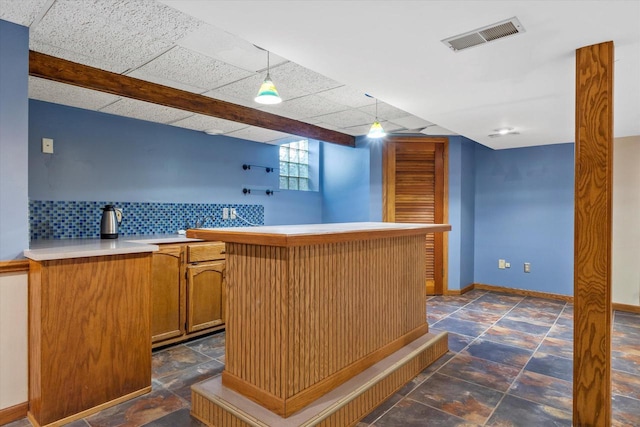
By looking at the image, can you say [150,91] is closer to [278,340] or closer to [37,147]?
[37,147]

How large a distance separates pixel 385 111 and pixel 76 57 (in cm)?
278

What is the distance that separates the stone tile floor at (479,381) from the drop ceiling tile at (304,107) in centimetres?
235

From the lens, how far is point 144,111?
360cm

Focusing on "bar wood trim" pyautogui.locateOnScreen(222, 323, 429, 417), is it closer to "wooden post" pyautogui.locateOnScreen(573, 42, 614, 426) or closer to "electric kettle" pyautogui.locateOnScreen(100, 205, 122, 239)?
"wooden post" pyautogui.locateOnScreen(573, 42, 614, 426)

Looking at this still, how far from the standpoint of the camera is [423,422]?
6.80 feet

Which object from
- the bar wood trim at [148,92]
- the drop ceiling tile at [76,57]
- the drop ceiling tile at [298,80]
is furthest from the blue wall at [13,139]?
the drop ceiling tile at [298,80]

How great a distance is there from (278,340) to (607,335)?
1718mm

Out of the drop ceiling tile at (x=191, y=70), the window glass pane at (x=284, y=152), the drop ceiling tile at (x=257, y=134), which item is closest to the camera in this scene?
the drop ceiling tile at (x=191, y=70)

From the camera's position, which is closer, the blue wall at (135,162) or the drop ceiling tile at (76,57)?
→ the drop ceiling tile at (76,57)

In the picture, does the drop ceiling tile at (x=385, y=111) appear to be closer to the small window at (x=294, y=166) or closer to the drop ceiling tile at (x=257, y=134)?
the drop ceiling tile at (x=257, y=134)

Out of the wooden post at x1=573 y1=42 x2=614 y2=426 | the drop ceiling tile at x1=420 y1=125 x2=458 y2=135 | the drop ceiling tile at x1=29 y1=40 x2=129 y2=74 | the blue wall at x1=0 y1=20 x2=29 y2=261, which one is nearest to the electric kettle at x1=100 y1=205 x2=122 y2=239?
the blue wall at x1=0 y1=20 x2=29 y2=261

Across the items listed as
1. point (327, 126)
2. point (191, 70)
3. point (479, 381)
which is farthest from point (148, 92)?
point (479, 381)

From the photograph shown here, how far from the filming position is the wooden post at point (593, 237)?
75.9 inches

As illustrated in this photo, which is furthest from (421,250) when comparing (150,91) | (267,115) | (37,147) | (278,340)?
(37,147)
